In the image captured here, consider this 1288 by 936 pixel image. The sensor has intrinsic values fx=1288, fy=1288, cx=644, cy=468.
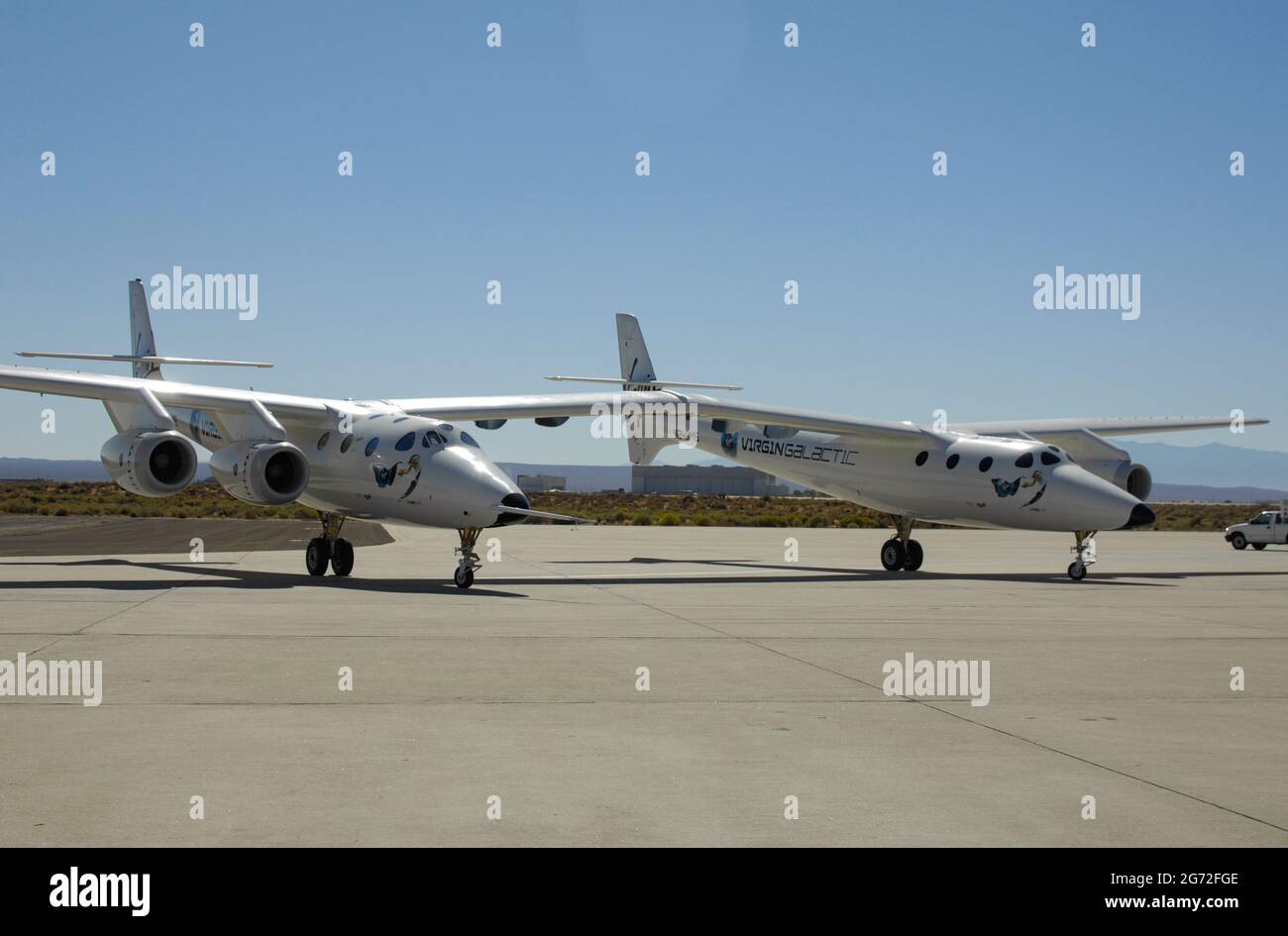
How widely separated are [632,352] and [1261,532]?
28.3m

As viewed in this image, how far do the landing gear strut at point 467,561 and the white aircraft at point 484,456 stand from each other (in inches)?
1.1

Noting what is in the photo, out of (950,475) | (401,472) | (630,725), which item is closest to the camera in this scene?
(630,725)

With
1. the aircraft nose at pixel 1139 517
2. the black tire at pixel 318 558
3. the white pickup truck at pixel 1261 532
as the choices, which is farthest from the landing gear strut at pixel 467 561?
the white pickup truck at pixel 1261 532

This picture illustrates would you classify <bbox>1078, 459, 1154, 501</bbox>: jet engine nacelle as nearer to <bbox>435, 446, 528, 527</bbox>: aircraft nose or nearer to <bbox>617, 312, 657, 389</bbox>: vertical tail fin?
<bbox>617, 312, 657, 389</bbox>: vertical tail fin

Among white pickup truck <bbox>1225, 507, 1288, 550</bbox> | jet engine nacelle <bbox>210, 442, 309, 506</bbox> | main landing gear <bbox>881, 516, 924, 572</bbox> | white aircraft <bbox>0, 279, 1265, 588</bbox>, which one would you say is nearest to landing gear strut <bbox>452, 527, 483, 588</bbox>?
white aircraft <bbox>0, 279, 1265, 588</bbox>

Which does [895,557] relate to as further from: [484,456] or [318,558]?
[318,558]

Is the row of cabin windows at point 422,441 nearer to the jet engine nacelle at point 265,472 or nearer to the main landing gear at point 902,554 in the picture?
the jet engine nacelle at point 265,472

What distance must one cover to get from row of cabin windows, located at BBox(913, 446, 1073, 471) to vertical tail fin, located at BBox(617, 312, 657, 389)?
36.0ft

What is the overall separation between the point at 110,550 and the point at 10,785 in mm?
30492

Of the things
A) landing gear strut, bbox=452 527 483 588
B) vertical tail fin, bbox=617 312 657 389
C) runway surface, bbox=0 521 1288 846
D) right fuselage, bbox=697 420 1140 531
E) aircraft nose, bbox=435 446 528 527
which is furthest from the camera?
vertical tail fin, bbox=617 312 657 389

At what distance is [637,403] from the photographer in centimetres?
3017

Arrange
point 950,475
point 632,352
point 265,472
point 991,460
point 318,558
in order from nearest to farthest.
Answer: point 265,472 → point 318,558 → point 991,460 → point 950,475 → point 632,352

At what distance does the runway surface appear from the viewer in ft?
21.3

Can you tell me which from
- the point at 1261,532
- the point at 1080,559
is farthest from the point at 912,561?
the point at 1261,532
